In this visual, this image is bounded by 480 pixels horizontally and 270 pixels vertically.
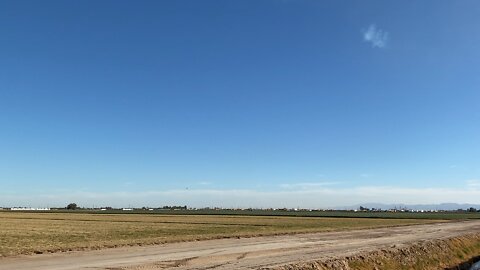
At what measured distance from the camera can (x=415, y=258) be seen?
35.7 m

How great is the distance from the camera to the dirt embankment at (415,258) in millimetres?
28344

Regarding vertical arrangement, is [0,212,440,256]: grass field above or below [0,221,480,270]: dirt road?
above

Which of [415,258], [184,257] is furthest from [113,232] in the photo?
[415,258]

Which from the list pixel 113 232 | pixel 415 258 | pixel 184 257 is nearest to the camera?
pixel 184 257

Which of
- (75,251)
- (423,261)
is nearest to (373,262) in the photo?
(423,261)

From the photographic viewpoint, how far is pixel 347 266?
28.8m

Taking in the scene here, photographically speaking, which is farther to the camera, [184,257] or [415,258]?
[415,258]

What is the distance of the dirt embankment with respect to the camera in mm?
28344

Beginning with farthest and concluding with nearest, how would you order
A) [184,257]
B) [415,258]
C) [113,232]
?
[113,232], [415,258], [184,257]

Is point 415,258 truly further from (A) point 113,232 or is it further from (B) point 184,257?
(A) point 113,232

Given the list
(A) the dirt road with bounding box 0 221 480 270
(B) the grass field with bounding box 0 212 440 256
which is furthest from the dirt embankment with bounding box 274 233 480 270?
(B) the grass field with bounding box 0 212 440 256

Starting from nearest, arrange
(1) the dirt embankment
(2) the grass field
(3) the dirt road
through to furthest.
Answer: (3) the dirt road
(1) the dirt embankment
(2) the grass field

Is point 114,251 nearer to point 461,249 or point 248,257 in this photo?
point 248,257

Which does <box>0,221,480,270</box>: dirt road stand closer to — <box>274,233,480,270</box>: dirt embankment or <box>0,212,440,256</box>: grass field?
<box>274,233,480,270</box>: dirt embankment
